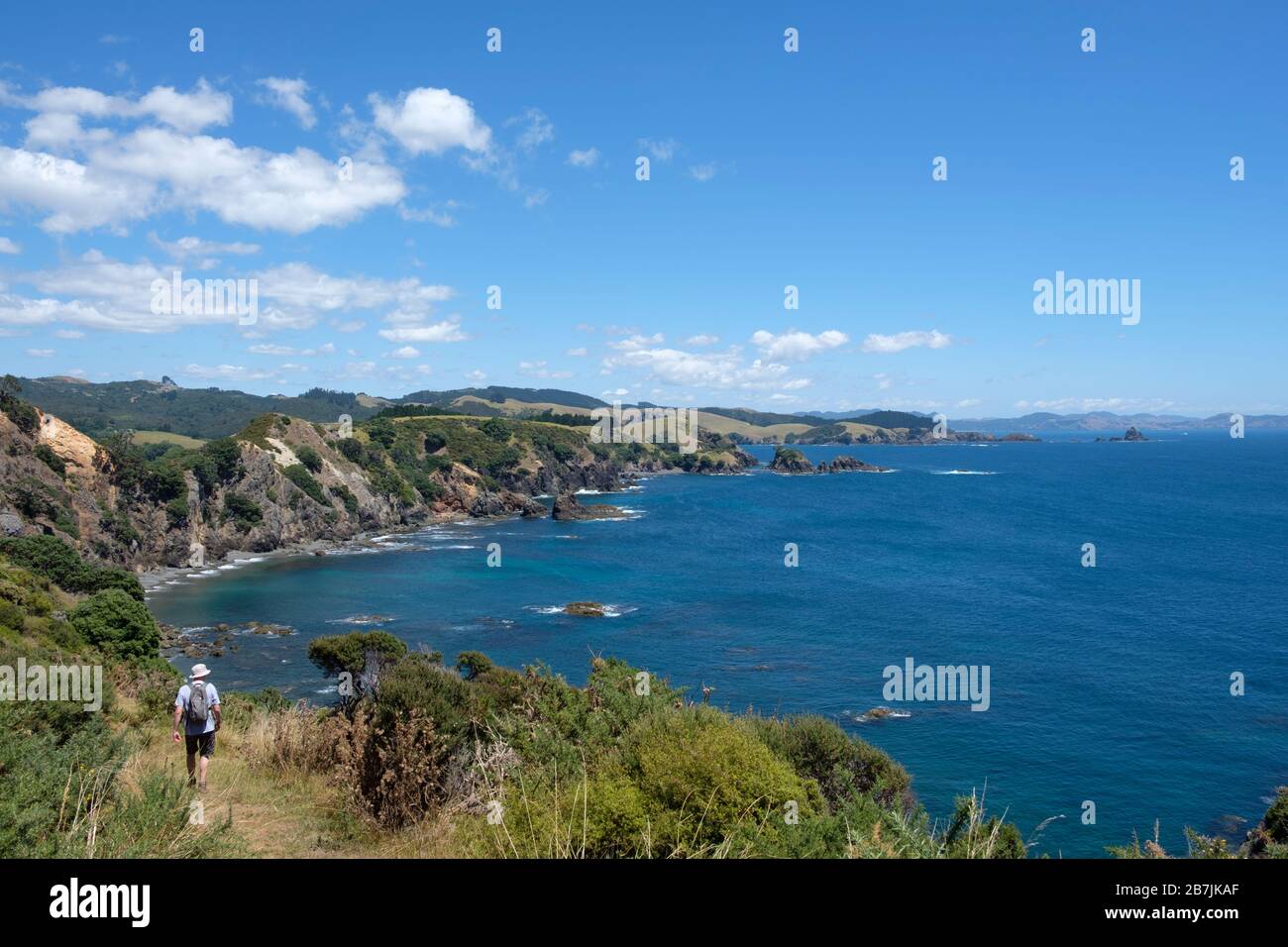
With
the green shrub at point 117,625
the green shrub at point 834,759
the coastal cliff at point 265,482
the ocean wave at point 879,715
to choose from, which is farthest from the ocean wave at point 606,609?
the coastal cliff at point 265,482

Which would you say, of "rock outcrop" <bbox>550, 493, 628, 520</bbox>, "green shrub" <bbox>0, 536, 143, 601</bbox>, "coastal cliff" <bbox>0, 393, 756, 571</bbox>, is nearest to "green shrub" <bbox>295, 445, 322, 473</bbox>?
"coastal cliff" <bbox>0, 393, 756, 571</bbox>

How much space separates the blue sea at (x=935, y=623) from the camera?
3266cm

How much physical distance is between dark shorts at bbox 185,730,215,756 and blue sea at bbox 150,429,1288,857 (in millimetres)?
24681

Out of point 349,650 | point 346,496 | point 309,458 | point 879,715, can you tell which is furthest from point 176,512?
point 879,715

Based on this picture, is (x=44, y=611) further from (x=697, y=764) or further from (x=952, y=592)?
(x=952, y=592)

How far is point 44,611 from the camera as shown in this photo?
3775 cm

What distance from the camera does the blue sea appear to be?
3266 cm

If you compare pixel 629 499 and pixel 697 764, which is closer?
pixel 697 764
